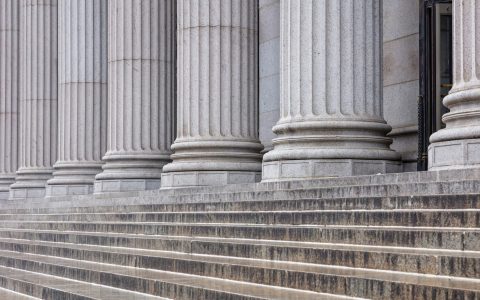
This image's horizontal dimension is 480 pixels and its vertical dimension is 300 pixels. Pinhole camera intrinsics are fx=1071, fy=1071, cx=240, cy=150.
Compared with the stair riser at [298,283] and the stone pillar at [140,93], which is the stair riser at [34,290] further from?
the stone pillar at [140,93]

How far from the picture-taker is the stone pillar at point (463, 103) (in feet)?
59.1

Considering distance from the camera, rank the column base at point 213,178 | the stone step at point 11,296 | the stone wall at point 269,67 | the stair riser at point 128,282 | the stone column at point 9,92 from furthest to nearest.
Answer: the stone column at point 9,92, the stone wall at point 269,67, the column base at point 213,178, the stone step at point 11,296, the stair riser at point 128,282

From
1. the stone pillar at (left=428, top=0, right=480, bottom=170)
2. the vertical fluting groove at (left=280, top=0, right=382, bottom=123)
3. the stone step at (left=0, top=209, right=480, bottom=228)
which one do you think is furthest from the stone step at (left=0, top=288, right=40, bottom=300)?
the stone pillar at (left=428, top=0, right=480, bottom=170)

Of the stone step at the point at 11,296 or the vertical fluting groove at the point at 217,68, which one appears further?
the vertical fluting groove at the point at 217,68

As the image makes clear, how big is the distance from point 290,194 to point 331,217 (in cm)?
314

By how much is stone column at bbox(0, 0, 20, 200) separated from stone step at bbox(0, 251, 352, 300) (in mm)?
25388

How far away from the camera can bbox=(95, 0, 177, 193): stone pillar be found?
35.2 meters

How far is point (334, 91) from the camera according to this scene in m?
23.4

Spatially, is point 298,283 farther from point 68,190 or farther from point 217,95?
point 68,190

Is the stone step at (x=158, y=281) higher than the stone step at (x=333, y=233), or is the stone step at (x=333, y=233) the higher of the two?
the stone step at (x=333, y=233)

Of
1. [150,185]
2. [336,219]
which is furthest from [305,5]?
[150,185]

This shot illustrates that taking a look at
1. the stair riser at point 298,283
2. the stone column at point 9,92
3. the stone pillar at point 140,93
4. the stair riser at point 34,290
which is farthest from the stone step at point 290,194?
the stone column at point 9,92

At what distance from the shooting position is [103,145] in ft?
135

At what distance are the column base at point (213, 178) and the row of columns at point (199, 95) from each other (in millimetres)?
32
